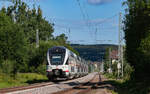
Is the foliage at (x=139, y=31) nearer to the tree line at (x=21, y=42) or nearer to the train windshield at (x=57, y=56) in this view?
the train windshield at (x=57, y=56)

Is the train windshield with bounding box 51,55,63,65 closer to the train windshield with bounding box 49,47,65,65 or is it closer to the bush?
the train windshield with bounding box 49,47,65,65

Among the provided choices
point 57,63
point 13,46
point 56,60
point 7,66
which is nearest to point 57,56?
point 56,60

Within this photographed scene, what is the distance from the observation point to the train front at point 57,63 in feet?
112

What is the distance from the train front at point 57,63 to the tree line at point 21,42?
6615 mm

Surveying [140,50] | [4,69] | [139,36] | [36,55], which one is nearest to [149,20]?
[140,50]

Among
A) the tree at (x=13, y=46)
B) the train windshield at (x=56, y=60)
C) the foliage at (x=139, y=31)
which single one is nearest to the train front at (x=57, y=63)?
the train windshield at (x=56, y=60)

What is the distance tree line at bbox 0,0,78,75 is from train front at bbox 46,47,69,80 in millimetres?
6615

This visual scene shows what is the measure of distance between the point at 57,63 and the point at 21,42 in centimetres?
865

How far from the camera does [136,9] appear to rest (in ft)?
87.5

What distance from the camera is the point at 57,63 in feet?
113

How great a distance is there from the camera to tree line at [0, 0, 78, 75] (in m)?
40.4

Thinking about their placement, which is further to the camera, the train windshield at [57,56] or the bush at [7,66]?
the bush at [7,66]

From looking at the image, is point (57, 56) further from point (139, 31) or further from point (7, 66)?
point (139, 31)

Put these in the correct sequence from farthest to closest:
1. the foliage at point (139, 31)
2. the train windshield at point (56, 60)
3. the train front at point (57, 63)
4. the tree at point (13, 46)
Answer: the tree at point (13, 46)
the train windshield at point (56, 60)
the train front at point (57, 63)
the foliage at point (139, 31)
